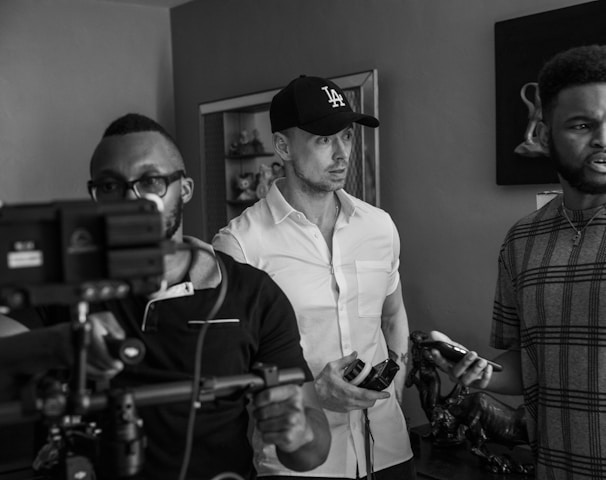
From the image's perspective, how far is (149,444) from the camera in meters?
1.38

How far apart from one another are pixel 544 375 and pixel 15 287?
46.6 inches

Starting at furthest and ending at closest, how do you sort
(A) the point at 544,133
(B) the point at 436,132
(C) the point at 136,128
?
(B) the point at 436,132 → (A) the point at 544,133 → (C) the point at 136,128

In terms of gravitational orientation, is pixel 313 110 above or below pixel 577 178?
above

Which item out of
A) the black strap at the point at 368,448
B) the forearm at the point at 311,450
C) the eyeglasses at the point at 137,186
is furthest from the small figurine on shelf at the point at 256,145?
the forearm at the point at 311,450

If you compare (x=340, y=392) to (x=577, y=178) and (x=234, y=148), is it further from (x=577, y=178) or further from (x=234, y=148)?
(x=234, y=148)

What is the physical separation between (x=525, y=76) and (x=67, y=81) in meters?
3.12

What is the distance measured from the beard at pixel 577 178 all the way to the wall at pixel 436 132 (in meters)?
1.31

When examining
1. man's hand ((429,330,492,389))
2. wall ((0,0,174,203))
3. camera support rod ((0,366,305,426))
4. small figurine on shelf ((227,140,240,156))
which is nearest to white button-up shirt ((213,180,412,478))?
man's hand ((429,330,492,389))

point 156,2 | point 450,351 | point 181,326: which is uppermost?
point 156,2

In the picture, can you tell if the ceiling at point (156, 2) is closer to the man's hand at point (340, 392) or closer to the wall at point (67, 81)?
the wall at point (67, 81)

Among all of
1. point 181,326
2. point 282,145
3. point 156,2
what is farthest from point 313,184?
point 156,2

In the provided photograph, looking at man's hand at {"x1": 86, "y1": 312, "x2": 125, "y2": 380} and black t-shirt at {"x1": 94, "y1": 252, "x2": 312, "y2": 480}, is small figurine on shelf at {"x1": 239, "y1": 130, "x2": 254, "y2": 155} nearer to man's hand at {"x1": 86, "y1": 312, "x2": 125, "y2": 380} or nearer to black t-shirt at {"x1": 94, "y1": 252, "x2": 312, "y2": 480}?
black t-shirt at {"x1": 94, "y1": 252, "x2": 312, "y2": 480}

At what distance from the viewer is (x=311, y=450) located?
3.97 ft

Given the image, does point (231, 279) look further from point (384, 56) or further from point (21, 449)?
point (384, 56)
